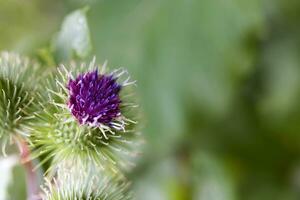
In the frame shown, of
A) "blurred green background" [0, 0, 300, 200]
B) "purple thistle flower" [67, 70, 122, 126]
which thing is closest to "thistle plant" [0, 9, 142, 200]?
"purple thistle flower" [67, 70, 122, 126]

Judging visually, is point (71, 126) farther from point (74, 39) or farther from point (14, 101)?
point (74, 39)

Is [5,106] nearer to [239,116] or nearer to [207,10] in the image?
[207,10]

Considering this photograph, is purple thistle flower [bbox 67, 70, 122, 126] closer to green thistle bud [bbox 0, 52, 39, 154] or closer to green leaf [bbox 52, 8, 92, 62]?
green thistle bud [bbox 0, 52, 39, 154]

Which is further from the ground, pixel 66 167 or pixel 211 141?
pixel 211 141

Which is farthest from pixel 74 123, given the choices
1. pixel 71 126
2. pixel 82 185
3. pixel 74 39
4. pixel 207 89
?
pixel 207 89

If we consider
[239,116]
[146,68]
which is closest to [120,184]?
[146,68]

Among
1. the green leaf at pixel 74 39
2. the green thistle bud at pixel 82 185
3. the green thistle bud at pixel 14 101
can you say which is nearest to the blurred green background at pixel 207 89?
the green leaf at pixel 74 39

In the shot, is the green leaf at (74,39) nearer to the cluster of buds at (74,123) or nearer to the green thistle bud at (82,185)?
the cluster of buds at (74,123)
